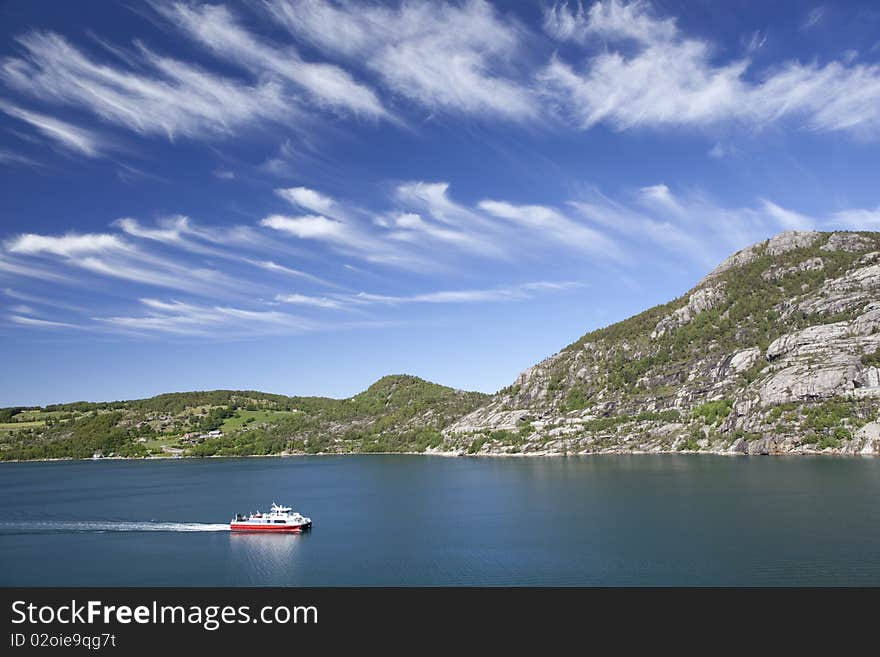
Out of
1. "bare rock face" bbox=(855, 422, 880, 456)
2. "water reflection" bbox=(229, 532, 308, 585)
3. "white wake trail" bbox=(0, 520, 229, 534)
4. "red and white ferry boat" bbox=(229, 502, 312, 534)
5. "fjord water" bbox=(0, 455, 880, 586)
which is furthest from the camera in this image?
"bare rock face" bbox=(855, 422, 880, 456)

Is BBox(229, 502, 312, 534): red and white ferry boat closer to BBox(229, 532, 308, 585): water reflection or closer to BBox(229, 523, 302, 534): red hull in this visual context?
BBox(229, 523, 302, 534): red hull

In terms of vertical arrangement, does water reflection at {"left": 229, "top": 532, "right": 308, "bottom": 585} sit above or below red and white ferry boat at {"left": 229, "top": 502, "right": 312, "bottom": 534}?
below

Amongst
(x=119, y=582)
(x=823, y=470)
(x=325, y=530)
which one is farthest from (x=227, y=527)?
(x=823, y=470)

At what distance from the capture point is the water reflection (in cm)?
6328

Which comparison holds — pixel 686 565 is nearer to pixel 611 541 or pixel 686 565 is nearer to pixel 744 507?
pixel 611 541

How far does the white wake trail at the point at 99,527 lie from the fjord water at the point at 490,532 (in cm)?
37

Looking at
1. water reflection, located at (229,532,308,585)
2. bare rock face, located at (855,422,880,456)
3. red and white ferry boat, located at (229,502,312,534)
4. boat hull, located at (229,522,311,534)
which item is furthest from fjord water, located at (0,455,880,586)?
bare rock face, located at (855,422,880,456)

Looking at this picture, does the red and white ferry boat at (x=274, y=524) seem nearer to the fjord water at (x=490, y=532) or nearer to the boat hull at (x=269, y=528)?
the boat hull at (x=269, y=528)

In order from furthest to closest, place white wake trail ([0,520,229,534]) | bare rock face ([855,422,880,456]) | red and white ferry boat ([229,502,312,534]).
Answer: bare rock face ([855,422,880,456])
white wake trail ([0,520,229,534])
red and white ferry boat ([229,502,312,534])

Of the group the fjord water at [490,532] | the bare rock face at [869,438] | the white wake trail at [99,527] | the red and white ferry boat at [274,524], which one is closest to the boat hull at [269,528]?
the red and white ferry boat at [274,524]

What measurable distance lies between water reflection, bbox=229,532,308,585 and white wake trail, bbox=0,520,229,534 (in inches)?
299

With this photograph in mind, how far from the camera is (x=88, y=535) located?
8812 centimetres

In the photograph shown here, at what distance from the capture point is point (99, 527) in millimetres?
94062
